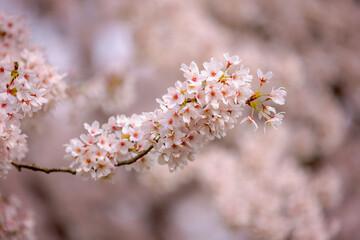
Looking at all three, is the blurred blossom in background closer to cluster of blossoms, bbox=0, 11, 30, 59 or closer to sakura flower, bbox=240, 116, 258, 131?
cluster of blossoms, bbox=0, 11, 30, 59

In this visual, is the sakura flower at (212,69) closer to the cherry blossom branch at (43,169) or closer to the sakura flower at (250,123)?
the sakura flower at (250,123)

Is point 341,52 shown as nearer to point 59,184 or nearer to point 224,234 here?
point 224,234

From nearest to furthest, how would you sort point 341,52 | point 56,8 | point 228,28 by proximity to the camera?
1. point 341,52
2. point 228,28
3. point 56,8

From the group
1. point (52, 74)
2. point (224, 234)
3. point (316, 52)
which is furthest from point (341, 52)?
point (52, 74)

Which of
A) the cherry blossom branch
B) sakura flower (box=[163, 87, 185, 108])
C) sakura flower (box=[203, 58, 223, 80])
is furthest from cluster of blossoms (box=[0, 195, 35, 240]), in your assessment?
sakura flower (box=[203, 58, 223, 80])

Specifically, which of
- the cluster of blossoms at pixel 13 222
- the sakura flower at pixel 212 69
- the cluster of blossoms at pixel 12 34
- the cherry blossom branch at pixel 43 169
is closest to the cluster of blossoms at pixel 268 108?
the sakura flower at pixel 212 69

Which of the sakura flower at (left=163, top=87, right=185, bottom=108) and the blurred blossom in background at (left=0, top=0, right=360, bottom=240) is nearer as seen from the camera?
the sakura flower at (left=163, top=87, right=185, bottom=108)

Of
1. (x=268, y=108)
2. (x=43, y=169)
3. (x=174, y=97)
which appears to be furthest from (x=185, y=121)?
(x=43, y=169)
